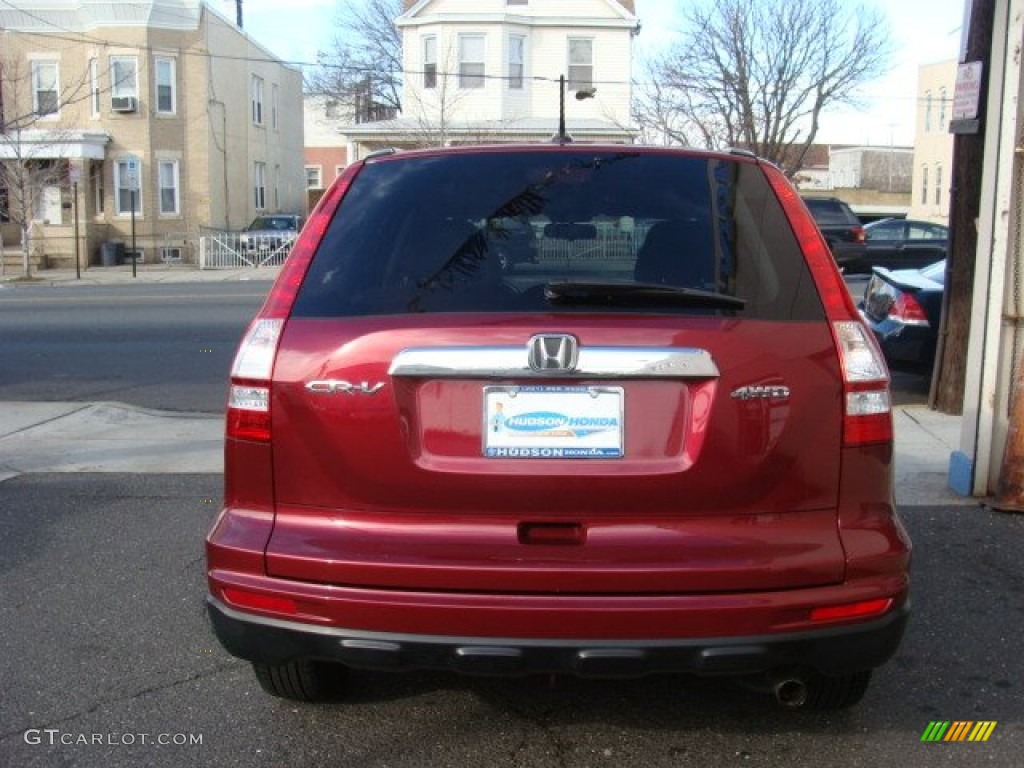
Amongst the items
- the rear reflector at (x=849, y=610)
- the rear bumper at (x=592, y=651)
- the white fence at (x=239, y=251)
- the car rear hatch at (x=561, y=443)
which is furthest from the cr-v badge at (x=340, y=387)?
the white fence at (x=239, y=251)

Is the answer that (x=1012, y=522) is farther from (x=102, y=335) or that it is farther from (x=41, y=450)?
(x=102, y=335)

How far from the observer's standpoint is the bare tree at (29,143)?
29.1 metres

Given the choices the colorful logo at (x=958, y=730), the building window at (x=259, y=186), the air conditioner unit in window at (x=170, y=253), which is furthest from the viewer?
the building window at (x=259, y=186)

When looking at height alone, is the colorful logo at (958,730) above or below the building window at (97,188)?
below

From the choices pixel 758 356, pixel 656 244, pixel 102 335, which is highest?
pixel 656 244

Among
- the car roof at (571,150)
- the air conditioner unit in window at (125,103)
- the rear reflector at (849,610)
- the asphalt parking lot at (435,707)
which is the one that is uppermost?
the air conditioner unit in window at (125,103)

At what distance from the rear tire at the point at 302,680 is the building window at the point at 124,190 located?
33205mm

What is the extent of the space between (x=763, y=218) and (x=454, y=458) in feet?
3.78

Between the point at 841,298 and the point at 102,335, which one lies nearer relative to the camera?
the point at 841,298

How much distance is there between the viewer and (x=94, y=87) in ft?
112

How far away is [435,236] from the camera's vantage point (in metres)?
3.09

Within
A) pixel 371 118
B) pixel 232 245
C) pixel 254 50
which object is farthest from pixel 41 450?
pixel 371 118

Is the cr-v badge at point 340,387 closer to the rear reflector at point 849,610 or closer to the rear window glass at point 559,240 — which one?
the rear window glass at point 559,240

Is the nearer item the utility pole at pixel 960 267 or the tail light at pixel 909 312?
the utility pole at pixel 960 267
